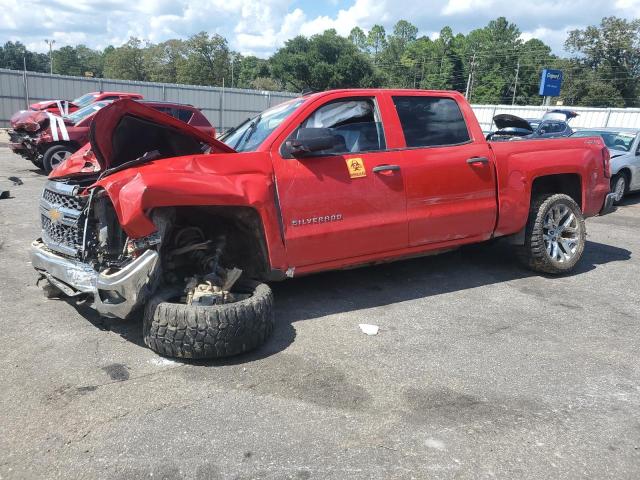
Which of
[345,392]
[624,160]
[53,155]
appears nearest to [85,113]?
[53,155]

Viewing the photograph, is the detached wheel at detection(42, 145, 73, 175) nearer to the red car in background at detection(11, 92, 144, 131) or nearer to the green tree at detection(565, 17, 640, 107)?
the red car in background at detection(11, 92, 144, 131)

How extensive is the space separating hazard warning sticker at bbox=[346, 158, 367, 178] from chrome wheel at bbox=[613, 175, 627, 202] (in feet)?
29.8

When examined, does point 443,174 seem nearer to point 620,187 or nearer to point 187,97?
point 620,187

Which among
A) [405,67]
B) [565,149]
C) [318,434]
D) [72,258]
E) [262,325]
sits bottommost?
[318,434]

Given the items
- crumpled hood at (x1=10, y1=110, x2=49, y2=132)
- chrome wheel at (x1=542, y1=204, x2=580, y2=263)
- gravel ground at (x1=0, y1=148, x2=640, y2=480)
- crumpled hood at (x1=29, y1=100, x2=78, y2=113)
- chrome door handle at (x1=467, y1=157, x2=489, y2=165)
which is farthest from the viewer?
crumpled hood at (x1=29, y1=100, x2=78, y2=113)

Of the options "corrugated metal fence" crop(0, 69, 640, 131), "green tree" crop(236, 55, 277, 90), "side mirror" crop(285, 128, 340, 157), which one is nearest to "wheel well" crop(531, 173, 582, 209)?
"side mirror" crop(285, 128, 340, 157)

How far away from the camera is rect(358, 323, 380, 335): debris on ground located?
4.37m

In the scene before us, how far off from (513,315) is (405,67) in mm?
109954

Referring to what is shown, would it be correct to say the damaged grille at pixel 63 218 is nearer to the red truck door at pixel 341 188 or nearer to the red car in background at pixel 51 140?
the red truck door at pixel 341 188

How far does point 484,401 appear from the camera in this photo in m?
3.39

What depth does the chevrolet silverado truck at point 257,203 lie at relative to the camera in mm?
3752

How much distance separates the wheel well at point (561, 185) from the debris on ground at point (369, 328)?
2767 millimetres

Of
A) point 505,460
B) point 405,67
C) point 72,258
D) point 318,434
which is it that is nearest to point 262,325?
point 318,434

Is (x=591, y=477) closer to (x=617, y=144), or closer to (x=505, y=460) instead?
(x=505, y=460)
